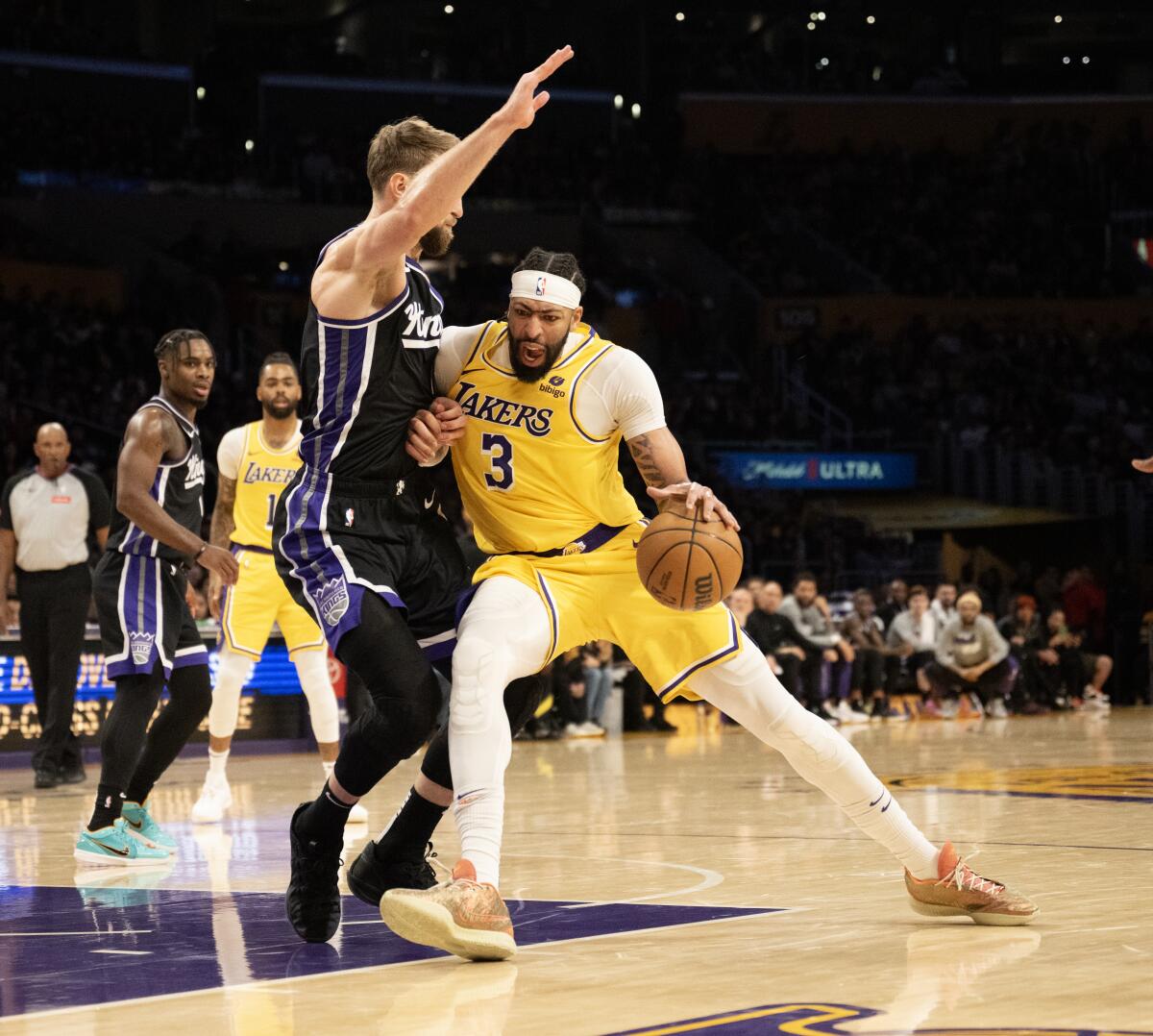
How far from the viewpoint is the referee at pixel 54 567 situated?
35.5 feet

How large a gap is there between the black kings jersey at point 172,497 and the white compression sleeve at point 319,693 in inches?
51.7

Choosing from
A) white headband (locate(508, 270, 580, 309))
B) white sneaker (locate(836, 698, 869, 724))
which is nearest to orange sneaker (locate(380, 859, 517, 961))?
white headband (locate(508, 270, 580, 309))

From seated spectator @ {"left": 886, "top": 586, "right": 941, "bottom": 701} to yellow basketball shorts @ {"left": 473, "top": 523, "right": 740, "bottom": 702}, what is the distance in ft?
42.1

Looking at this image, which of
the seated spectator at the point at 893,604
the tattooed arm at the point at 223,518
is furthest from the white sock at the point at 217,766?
the seated spectator at the point at 893,604

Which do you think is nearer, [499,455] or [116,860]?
[499,455]

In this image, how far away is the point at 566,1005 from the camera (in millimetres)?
3900

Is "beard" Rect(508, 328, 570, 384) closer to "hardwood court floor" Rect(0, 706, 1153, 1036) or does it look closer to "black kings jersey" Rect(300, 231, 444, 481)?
"black kings jersey" Rect(300, 231, 444, 481)

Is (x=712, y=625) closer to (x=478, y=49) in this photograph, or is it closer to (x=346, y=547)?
(x=346, y=547)

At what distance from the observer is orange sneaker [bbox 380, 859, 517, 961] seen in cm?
439

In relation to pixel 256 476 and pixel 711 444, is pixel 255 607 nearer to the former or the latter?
pixel 256 476

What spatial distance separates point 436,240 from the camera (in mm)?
5090

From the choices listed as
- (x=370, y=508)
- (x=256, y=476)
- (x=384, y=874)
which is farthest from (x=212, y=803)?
(x=370, y=508)

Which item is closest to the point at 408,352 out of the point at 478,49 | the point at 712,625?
the point at 712,625

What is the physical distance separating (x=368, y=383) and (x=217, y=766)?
4.59m
